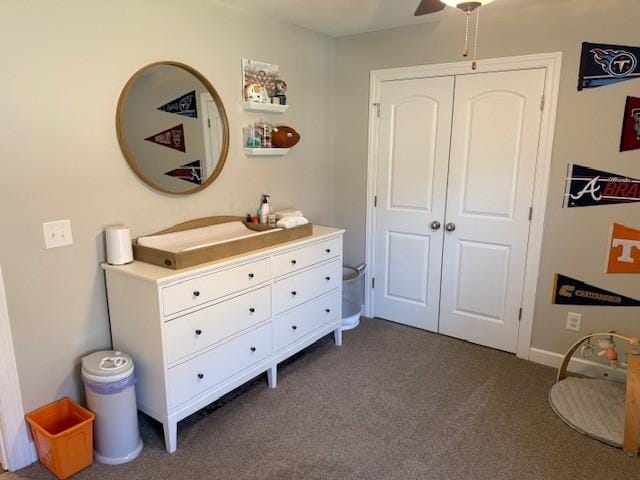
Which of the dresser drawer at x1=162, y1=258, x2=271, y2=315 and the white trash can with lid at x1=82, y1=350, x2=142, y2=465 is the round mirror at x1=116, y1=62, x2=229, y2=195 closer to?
the dresser drawer at x1=162, y1=258, x2=271, y2=315

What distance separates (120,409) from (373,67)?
2791 millimetres

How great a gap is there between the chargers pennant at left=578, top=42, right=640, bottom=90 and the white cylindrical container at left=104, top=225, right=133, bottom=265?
266cm

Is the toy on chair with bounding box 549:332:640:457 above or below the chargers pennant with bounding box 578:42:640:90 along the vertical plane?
below

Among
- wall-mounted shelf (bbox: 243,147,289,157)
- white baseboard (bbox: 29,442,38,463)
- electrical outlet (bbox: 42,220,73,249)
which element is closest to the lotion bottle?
wall-mounted shelf (bbox: 243,147,289,157)

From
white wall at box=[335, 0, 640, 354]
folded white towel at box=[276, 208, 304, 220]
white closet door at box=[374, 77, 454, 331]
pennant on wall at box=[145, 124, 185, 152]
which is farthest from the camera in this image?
white closet door at box=[374, 77, 454, 331]

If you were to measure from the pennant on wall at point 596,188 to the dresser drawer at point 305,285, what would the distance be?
1539mm

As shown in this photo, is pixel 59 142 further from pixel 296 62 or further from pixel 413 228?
pixel 413 228

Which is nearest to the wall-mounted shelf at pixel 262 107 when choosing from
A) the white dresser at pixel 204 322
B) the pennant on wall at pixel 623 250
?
Result: the white dresser at pixel 204 322

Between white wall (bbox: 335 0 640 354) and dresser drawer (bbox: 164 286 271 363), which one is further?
white wall (bbox: 335 0 640 354)

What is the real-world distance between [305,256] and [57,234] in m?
1.36

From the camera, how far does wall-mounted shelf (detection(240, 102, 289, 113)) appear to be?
9.18 ft

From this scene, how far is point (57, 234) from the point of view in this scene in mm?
2023

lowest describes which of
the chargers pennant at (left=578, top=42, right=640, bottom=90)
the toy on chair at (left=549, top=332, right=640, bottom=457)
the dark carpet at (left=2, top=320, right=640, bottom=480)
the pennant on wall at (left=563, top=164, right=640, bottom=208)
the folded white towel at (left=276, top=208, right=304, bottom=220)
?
the dark carpet at (left=2, top=320, right=640, bottom=480)

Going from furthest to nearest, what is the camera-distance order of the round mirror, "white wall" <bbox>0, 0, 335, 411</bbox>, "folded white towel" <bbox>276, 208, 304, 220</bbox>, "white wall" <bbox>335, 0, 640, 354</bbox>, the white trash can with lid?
"folded white towel" <bbox>276, 208, 304, 220</bbox>
"white wall" <bbox>335, 0, 640, 354</bbox>
the round mirror
the white trash can with lid
"white wall" <bbox>0, 0, 335, 411</bbox>
